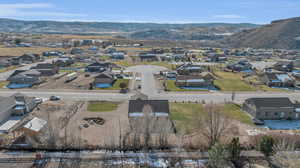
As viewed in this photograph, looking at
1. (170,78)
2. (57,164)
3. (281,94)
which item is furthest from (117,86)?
(281,94)

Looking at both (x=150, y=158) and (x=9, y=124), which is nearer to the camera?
(x=150, y=158)

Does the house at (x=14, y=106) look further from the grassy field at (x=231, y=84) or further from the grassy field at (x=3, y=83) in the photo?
the grassy field at (x=231, y=84)

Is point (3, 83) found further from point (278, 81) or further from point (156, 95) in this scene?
point (278, 81)

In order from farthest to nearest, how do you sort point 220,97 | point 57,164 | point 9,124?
point 220,97
point 9,124
point 57,164

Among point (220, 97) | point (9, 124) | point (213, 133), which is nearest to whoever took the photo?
point (213, 133)

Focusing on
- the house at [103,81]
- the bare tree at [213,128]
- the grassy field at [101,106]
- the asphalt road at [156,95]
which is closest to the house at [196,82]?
the asphalt road at [156,95]

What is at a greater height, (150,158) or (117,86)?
(117,86)

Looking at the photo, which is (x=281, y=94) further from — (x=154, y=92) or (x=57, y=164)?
(x=57, y=164)

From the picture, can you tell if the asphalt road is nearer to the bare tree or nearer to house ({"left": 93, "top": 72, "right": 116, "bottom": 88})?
house ({"left": 93, "top": 72, "right": 116, "bottom": 88})
